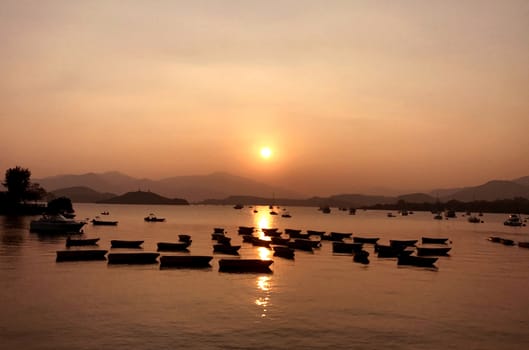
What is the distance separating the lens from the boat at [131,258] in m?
59.5

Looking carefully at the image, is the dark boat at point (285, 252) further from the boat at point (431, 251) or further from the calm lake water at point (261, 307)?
the boat at point (431, 251)

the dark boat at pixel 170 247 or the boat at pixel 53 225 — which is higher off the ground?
the boat at pixel 53 225

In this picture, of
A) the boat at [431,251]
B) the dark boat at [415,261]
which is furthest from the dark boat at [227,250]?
the boat at [431,251]

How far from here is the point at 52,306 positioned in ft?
120

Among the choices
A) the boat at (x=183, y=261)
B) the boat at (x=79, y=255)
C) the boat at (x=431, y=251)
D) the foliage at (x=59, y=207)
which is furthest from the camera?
the foliage at (x=59, y=207)

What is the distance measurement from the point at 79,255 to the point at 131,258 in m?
6.79

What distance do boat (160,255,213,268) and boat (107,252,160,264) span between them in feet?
8.88

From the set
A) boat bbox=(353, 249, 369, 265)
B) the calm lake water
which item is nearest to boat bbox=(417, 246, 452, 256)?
the calm lake water

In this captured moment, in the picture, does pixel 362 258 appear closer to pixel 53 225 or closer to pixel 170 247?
pixel 170 247

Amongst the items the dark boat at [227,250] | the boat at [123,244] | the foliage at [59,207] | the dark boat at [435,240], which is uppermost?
the foliage at [59,207]

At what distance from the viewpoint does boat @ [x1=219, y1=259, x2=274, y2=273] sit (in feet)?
185

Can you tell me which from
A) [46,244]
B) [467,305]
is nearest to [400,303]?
[467,305]

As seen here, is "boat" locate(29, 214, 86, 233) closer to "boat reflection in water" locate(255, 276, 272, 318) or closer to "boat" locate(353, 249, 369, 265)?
"boat" locate(353, 249, 369, 265)

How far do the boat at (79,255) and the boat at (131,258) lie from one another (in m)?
3.47
